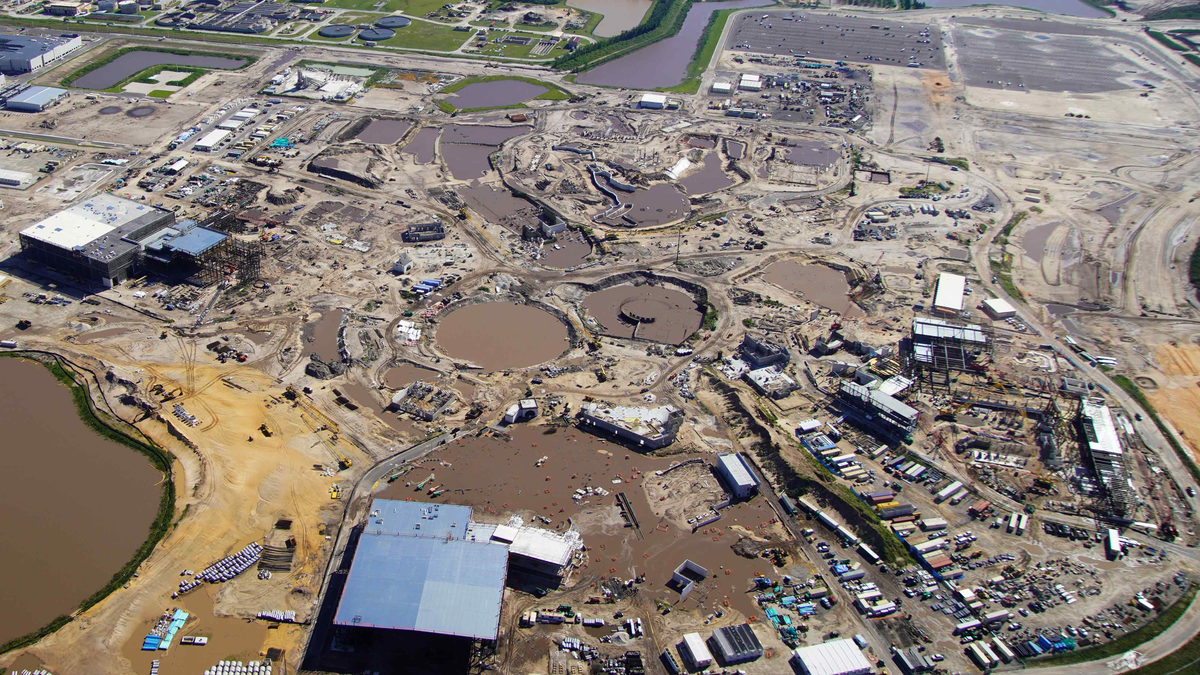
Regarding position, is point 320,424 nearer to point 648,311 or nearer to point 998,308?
point 648,311

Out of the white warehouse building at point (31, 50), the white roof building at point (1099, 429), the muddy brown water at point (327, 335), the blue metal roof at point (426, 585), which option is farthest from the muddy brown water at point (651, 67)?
the blue metal roof at point (426, 585)

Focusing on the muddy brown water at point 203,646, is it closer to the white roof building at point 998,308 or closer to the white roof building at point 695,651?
the white roof building at point 695,651

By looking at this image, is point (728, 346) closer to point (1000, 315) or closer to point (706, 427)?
point (706, 427)

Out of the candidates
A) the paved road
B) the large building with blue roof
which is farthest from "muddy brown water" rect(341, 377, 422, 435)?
the paved road

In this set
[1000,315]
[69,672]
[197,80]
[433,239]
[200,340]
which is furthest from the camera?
[197,80]

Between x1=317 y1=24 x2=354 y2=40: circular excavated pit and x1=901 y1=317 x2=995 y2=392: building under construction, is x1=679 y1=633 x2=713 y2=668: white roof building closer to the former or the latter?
x1=901 y1=317 x2=995 y2=392: building under construction

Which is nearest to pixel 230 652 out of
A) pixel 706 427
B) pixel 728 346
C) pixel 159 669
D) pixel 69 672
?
pixel 159 669
